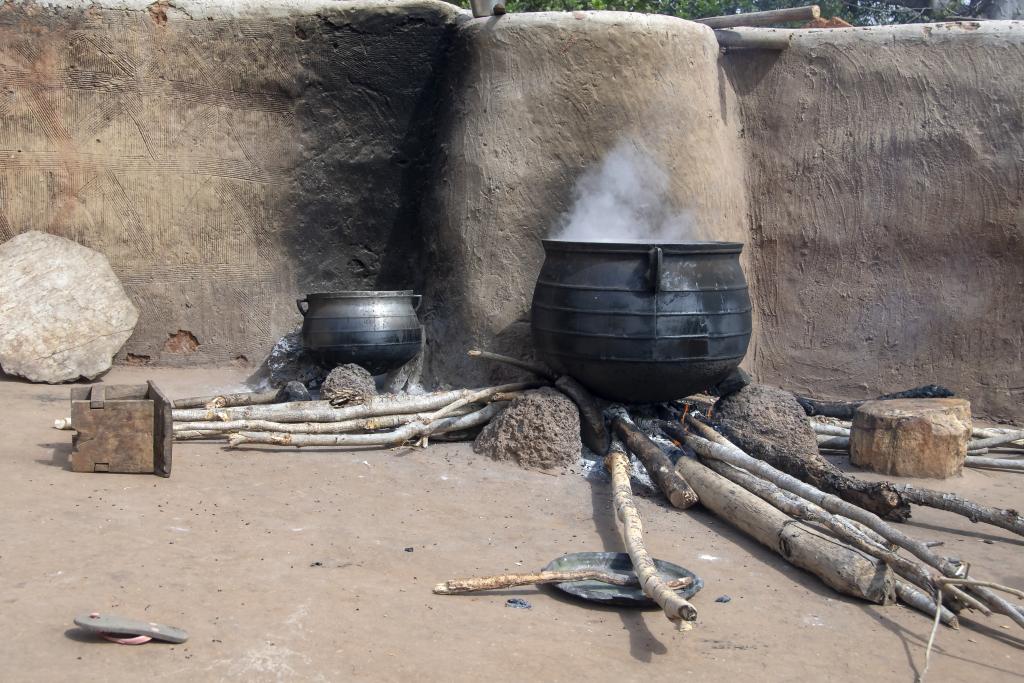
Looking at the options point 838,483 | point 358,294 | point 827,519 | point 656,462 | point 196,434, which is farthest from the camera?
point 358,294

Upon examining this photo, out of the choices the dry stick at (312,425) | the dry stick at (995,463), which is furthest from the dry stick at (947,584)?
the dry stick at (312,425)

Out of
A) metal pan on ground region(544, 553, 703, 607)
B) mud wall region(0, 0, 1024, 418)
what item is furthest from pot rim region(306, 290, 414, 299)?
metal pan on ground region(544, 553, 703, 607)

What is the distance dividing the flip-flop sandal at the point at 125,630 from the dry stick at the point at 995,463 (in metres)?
4.16

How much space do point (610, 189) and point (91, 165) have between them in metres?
3.63

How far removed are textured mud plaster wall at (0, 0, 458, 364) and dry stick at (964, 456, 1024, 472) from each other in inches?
148

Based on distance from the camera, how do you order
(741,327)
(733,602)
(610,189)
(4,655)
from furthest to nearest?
(610,189)
(741,327)
(733,602)
(4,655)

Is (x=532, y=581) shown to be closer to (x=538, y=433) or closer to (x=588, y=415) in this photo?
(x=538, y=433)

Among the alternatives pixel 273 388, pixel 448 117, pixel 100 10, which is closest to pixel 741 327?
pixel 448 117

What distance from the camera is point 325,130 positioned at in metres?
6.94

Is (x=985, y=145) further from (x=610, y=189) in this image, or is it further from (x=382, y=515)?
(x=382, y=515)

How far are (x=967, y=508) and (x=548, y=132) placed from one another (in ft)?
10.6

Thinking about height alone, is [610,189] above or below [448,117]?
below

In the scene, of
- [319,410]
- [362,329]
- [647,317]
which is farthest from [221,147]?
[647,317]

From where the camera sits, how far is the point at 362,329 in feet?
19.9
